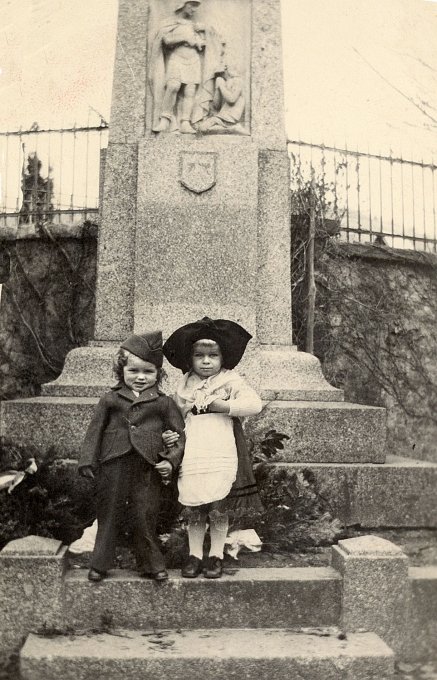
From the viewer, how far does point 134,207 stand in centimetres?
570

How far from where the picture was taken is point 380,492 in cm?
425

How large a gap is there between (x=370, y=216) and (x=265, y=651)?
7537mm

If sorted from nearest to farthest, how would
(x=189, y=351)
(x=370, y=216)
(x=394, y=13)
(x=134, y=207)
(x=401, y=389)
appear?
(x=189, y=351), (x=394, y=13), (x=134, y=207), (x=401, y=389), (x=370, y=216)

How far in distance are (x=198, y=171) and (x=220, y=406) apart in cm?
280

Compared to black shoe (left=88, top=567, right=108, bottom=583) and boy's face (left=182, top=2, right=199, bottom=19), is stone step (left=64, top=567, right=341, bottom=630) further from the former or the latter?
boy's face (left=182, top=2, right=199, bottom=19)

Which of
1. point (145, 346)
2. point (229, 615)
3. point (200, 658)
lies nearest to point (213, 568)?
point (229, 615)

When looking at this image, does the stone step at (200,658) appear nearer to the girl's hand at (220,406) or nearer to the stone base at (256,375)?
the girl's hand at (220,406)

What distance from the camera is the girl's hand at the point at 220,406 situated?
3375mm

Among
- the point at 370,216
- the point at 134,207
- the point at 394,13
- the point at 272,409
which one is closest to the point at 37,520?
the point at 272,409

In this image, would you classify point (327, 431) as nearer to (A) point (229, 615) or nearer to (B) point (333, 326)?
(A) point (229, 615)

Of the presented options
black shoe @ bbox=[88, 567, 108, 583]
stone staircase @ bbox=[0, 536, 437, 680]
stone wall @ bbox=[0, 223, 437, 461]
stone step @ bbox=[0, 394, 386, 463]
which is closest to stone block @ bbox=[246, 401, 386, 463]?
stone step @ bbox=[0, 394, 386, 463]

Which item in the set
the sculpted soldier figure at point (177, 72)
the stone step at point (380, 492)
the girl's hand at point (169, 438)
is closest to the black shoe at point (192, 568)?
the girl's hand at point (169, 438)

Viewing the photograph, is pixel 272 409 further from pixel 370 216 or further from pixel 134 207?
pixel 370 216

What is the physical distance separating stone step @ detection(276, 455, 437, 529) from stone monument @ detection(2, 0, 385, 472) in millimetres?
976
